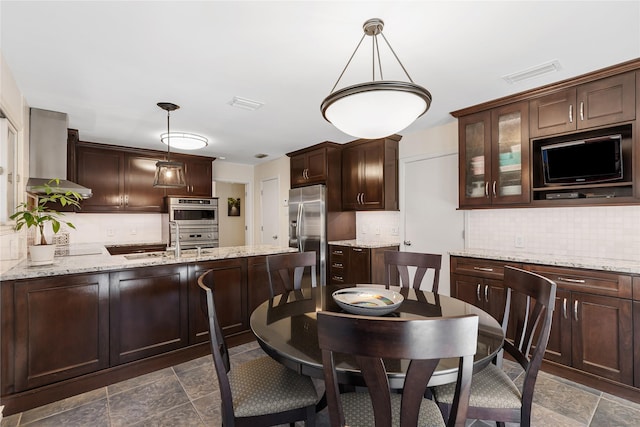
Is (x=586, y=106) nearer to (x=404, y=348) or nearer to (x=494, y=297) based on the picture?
(x=494, y=297)

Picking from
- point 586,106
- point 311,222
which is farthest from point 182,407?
point 586,106

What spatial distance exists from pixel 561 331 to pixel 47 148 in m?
5.13

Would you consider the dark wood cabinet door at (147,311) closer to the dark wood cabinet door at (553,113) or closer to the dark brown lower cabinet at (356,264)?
the dark brown lower cabinet at (356,264)

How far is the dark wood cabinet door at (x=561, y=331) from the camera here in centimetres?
246

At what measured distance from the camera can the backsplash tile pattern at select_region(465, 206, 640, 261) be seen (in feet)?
8.65

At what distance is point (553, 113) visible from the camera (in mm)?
2785

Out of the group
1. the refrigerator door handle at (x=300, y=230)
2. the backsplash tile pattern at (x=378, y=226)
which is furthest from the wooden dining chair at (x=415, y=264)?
the refrigerator door handle at (x=300, y=230)

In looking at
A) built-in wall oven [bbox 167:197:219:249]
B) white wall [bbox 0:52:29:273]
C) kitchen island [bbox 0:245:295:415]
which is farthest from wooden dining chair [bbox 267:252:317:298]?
built-in wall oven [bbox 167:197:219:249]

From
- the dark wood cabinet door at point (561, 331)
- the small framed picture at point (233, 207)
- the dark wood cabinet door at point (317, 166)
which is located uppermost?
the dark wood cabinet door at point (317, 166)

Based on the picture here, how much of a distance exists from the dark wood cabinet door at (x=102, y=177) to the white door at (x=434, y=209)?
14.4ft

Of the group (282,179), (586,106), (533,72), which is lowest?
(282,179)

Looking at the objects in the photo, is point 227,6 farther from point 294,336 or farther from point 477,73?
point 477,73

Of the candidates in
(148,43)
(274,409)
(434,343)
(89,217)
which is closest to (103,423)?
(274,409)

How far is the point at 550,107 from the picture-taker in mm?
2799
